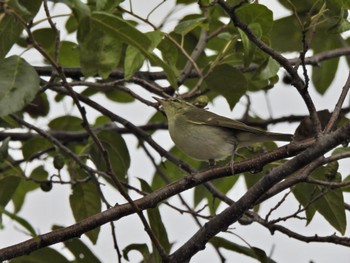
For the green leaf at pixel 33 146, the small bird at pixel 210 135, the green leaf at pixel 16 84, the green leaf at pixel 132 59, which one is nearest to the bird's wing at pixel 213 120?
the small bird at pixel 210 135

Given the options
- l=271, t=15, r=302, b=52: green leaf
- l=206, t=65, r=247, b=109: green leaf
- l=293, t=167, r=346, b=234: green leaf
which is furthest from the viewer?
l=271, t=15, r=302, b=52: green leaf

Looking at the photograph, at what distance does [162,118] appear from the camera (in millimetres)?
5926

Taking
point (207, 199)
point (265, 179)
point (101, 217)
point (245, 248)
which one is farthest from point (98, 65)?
point (207, 199)

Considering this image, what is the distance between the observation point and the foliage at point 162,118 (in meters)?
3.14

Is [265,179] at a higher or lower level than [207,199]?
lower

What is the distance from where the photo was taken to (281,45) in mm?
5461

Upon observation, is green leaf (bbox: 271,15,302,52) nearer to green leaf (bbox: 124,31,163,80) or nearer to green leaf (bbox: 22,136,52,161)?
green leaf (bbox: 22,136,52,161)

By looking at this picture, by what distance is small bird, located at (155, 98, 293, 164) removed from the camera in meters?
4.56

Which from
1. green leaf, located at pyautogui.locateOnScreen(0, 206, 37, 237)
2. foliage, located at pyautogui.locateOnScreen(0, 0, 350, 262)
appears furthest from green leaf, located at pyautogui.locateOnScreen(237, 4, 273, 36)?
green leaf, located at pyautogui.locateOnScreen(0, 206, 37, 237)

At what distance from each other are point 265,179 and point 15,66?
109 cm

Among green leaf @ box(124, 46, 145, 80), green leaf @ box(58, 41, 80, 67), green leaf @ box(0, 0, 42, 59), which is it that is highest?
green leaf @ box(58, 41, 80, 67)

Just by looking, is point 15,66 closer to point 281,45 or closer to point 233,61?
point 233,61

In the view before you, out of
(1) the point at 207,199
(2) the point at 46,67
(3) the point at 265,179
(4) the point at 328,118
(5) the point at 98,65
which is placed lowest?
(3) the point at 265,179

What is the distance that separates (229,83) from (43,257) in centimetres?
134
